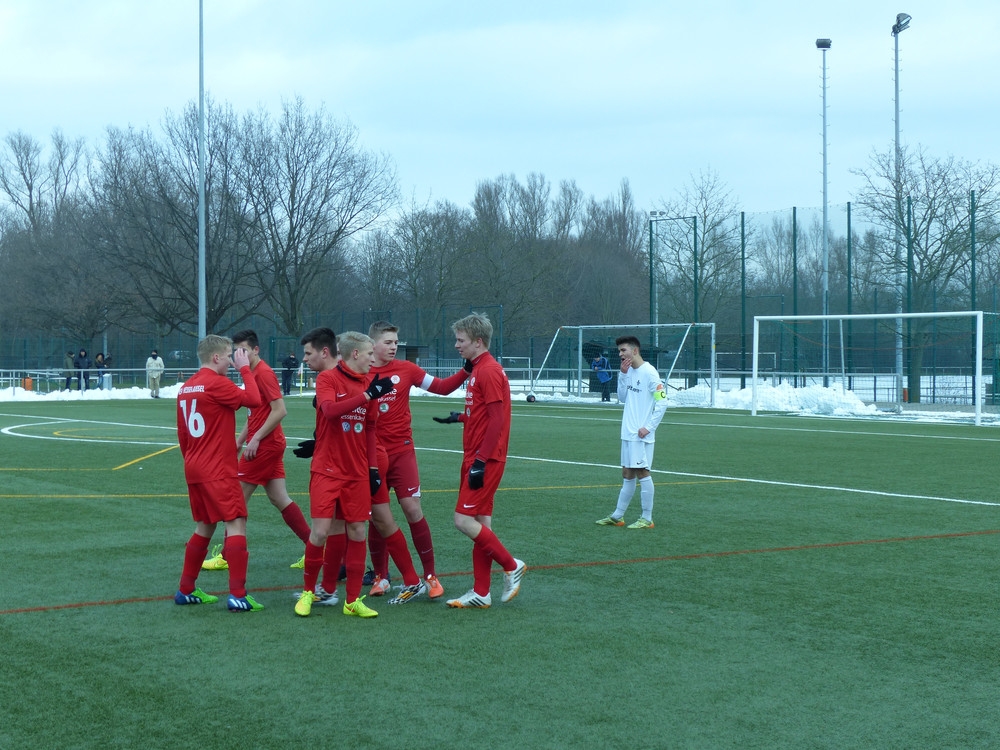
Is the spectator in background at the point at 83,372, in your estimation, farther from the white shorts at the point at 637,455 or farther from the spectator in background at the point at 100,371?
the white shorts at the point at 637,455

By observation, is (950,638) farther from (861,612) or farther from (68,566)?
(68,566)

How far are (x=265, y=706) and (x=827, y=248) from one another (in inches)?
1311

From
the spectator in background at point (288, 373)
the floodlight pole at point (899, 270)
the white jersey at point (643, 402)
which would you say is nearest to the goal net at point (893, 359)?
the floodlight pole at point (899, 270)

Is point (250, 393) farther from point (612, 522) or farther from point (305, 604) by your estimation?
point (612, 522)

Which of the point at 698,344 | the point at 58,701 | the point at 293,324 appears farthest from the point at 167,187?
the point at 58,701

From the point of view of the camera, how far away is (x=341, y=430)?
6.77 meters

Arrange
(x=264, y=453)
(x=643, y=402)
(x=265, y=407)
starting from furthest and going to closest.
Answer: (x=643, y=402), (x=264, y=453), (x=265, y=407)

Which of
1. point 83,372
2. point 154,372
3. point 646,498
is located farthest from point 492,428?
point 83,372

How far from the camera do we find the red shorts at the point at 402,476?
7562 millimetres

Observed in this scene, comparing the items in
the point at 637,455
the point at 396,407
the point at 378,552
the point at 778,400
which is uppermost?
the point at 396,407

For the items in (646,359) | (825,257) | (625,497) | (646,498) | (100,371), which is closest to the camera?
(646,498)

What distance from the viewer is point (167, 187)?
52.9 m

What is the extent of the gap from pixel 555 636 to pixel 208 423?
2420 millimetres

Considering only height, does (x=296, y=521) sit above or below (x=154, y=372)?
below
